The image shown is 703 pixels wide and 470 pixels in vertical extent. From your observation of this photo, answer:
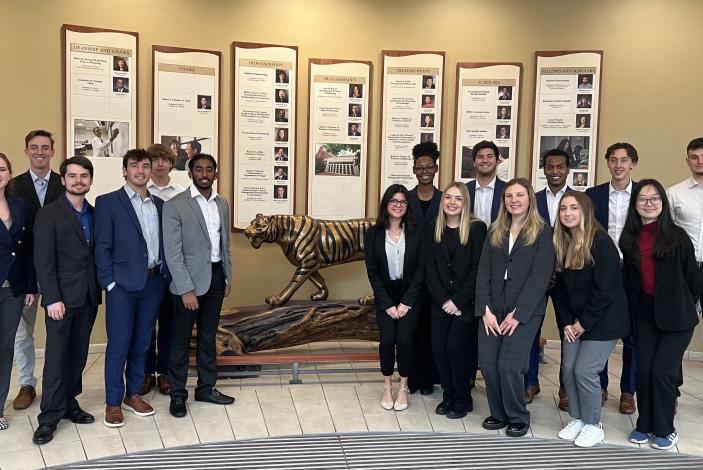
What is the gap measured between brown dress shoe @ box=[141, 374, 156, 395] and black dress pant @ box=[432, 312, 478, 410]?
1.96m

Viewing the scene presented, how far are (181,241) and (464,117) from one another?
306 cm

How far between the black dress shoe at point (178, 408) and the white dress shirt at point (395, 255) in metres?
1.52

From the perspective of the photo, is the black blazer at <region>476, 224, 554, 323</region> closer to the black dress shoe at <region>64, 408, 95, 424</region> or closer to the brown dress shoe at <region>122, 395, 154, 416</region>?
the brown dress shoe at <region>122, 395, 154, 416</region>

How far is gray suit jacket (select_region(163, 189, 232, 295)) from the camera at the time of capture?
337cm

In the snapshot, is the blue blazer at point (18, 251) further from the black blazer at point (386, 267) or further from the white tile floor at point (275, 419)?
the black blazer at point (386, 267)

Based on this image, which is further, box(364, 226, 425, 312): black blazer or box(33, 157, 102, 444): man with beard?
box(364, 226, 425, 312): black blazer

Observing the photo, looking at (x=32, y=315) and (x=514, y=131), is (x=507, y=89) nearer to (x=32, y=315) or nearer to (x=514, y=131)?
(x=514, y=131)

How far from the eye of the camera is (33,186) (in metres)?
3.69

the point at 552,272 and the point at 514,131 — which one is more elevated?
the point at 514,131

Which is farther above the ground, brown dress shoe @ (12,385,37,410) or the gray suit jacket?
the gray suit jacket

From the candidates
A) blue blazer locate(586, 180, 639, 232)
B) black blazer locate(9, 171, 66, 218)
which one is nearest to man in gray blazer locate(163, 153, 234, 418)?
black blazer locate(9, 171, 66, 218)

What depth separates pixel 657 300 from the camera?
318 centimetres

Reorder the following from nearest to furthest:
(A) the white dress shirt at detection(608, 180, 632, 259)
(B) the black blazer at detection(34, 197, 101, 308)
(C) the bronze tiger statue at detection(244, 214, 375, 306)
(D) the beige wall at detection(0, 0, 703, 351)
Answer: (B) the black blazer at detection(34, 197, 101, 308) < (A) the white dress shirt at detection(608, 180, 632, 259) < (C) the bronze tiger statue at detection(244, 214, 375, 306) < (D) the beige wall at detection(0, 0, 703, 351)

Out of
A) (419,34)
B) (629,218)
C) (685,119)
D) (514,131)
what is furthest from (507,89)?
(629,218)
